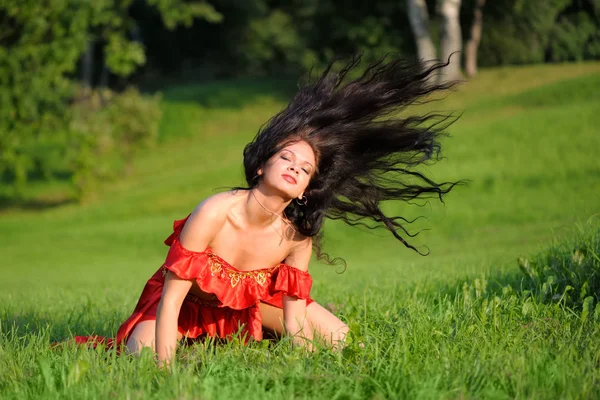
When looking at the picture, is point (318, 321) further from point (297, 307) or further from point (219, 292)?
point (219, 292)

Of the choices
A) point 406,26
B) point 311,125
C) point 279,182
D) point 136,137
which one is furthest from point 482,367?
point 406,26

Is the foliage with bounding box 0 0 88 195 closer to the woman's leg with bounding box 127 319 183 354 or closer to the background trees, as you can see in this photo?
the background trees

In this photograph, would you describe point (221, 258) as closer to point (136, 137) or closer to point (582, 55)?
point (136, 137)

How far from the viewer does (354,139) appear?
5.32 m

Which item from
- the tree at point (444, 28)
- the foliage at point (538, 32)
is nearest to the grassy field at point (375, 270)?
the foliage at point (538, 32)

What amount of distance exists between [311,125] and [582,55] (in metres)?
29.3

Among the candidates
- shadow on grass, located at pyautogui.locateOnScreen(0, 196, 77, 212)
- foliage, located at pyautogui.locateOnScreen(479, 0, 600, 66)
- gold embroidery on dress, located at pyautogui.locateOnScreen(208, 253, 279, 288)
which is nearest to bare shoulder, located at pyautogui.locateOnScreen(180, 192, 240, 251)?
gold embroidery on dress, located at pyautogui.locateOnScreen(208, 253, 279, 288)

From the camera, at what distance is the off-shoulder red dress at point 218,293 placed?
4.59 metres

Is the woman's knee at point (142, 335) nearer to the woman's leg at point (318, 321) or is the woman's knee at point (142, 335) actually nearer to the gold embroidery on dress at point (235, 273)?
the gold embroidery on dress at point (235, 273)

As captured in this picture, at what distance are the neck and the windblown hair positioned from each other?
23 cm

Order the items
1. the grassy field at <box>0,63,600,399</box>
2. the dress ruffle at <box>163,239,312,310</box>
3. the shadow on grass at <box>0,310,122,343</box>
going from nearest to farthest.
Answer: the grassy field at <box>0,63,600,399</box>
the dress ruffle at <box>163,239,312,310</box>
the shadow on grass at <box>0,310,122,343</box>

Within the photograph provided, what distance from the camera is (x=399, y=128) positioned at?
5426mm

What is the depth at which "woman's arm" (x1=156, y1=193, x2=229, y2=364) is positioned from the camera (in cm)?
440

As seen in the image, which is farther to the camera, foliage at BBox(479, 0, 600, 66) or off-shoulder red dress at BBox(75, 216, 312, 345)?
foliage at BBox(479, 0, 600, 66)
